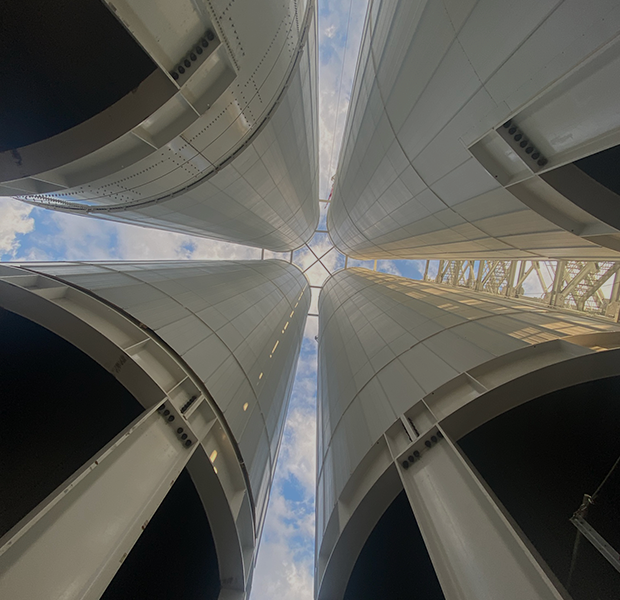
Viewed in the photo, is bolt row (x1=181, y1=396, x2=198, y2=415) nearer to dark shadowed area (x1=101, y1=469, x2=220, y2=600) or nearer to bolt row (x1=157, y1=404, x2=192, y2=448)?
bolt row (x1=157, y1=404, x2=192, y2=448)

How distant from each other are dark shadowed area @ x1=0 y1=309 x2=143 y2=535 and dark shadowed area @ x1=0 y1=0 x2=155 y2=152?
3.77 meters

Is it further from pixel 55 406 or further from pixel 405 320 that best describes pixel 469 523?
pixel 55 406

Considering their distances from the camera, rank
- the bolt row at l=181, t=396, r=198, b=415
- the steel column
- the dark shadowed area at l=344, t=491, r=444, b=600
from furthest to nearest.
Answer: the dark shadowed area at l=344, t=491, r=444, b=600
the bolt row at l=181, t=396, r=198, b=415
the steel column

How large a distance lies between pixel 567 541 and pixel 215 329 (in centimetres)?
798

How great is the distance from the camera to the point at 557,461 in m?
5.19

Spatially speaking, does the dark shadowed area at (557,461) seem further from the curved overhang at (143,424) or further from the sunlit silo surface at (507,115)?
the curved overhang at (143,424)

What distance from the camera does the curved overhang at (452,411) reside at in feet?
14.1

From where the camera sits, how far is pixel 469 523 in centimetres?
324

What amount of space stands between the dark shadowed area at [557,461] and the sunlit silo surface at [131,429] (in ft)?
15.8

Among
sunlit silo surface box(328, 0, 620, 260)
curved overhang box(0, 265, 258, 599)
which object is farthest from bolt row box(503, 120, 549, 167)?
curved overhang box(0, 265, 258, 599)

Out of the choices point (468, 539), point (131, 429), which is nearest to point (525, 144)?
point (468, 539)

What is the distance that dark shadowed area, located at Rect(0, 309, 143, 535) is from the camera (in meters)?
5.68

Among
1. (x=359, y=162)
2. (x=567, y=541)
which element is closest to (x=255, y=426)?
(x=567, y=541)

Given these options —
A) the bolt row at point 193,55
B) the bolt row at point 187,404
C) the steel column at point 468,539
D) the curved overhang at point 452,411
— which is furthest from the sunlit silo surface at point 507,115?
the bolt row at point 187,404
